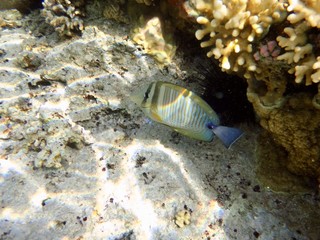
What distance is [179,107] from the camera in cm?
256

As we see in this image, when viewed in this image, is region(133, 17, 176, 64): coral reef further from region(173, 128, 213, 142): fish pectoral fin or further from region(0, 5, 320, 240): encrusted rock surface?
region(173, 128, 213, 142): fish pectoral fin

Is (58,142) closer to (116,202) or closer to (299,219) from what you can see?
(116,202)

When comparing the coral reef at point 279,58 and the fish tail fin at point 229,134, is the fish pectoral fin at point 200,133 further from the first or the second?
the coral reef at point 279,58

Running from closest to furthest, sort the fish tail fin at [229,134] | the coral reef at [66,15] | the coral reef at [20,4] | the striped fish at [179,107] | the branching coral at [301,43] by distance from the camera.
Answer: the branching coral at [301,43] → the fish tail fin at [229,134] → the striped fish at [179,107] → the coral reef at [66,15] → the coral reef at [20,4]

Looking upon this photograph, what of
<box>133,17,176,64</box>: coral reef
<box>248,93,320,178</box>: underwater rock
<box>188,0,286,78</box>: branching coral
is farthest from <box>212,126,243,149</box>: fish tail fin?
<box>133,17,176,64</box>: coral reef

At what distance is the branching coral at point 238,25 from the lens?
7.25ft

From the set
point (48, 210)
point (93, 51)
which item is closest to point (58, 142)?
point (48, 210)

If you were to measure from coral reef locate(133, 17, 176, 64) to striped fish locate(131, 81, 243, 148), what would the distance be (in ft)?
3.61

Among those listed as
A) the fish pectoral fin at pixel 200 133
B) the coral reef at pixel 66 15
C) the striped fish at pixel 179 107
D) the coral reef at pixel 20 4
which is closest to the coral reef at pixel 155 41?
the coral reef at pixel 66 15

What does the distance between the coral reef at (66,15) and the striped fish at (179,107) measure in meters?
1.88

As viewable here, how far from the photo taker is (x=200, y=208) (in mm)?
2666

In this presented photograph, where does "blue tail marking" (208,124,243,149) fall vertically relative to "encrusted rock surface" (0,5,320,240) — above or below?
above

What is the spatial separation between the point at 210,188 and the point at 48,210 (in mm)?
1613

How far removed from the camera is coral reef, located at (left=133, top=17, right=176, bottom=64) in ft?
11.3
